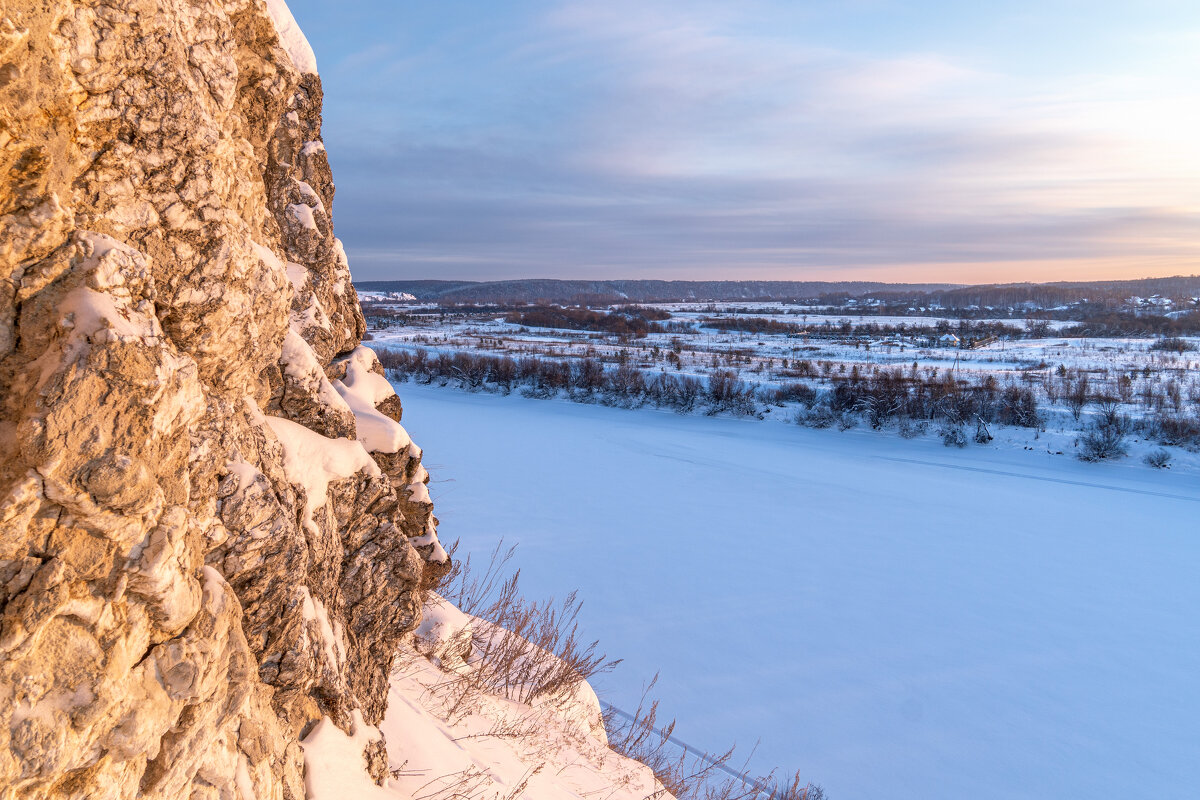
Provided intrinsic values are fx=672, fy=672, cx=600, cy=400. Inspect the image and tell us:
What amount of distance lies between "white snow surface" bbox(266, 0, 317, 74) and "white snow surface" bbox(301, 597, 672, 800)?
107 inches

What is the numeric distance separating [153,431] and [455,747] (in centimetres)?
228

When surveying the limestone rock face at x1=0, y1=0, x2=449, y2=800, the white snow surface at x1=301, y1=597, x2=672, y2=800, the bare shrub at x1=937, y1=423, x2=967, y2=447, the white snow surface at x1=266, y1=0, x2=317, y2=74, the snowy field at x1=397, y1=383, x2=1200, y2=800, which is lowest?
the snowy field at x1=397, y1=383, x2=1200, y2=800

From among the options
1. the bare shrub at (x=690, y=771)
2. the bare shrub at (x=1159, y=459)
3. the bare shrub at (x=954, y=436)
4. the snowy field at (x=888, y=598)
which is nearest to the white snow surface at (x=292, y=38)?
the bare shrub at (x=690, y=771)

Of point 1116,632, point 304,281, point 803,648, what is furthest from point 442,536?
point 1116,632

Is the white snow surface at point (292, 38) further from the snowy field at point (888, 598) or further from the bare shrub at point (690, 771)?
the snowy field at point (888, 598)

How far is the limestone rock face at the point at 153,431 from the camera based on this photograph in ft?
4.15

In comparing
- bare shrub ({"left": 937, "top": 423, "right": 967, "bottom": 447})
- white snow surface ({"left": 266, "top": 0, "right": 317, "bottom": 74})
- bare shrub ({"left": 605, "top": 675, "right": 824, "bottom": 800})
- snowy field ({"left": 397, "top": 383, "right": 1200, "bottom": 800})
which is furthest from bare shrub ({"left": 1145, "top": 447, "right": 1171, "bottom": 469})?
white snow surface ({"left": 266, "top": 0, "right": 317, "bottom": 74})

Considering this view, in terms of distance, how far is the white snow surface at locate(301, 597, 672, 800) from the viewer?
91.4 inches

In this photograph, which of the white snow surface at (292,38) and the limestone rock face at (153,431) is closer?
the limestone rock face at (153,431)

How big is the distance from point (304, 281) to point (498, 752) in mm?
2405

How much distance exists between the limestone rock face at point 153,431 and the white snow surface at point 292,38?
0.13ft

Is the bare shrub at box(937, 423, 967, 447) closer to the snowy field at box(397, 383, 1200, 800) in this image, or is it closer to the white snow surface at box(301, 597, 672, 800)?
the snowy field at box(397, 383, 1200, 800)

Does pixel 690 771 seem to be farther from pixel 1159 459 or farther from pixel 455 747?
pixel 1159 459

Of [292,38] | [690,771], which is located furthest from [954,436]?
[292,38]
